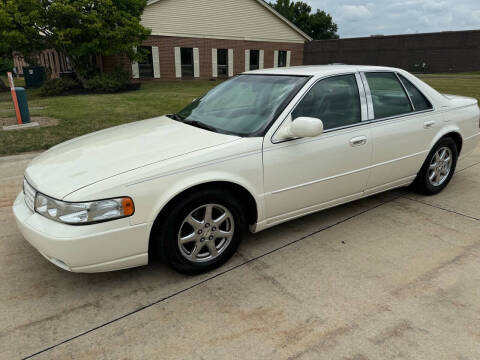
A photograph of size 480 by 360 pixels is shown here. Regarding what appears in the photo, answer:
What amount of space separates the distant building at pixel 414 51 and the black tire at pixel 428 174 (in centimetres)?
3735

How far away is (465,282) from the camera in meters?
2.78

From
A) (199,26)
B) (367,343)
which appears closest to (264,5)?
(199,26)

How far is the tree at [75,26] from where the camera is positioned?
15320mm

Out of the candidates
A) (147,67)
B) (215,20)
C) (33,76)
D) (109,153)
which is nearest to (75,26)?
(147,67)

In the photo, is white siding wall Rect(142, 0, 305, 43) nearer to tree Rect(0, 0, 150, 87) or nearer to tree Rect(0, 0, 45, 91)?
tree Rect(0, 0, 150, 87)

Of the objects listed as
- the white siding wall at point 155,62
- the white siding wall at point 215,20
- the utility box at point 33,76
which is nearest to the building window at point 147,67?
the white siding wall at point 155,62

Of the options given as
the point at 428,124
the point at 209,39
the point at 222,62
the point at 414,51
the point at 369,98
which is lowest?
the point at 222,62

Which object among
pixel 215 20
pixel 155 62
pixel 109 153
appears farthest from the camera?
pixel 215 20

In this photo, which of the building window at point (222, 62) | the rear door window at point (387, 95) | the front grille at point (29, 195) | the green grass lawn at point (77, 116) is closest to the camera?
the front grille at point (29, 195)

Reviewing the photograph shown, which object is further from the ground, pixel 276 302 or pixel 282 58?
pixel 282 58

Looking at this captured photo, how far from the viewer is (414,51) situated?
122 feet

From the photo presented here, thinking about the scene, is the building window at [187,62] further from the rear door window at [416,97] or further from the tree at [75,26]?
the rear door window at [416,97]

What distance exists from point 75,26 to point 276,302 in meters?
17.6

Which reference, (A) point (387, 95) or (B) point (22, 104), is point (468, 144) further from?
(B) point (22, 104)
